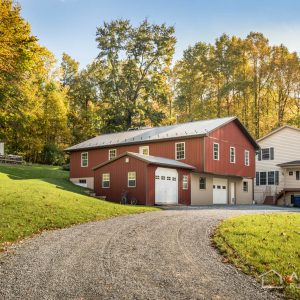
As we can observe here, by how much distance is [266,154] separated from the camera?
43.5m

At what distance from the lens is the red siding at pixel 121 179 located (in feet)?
92.3

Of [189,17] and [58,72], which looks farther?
[58,72]

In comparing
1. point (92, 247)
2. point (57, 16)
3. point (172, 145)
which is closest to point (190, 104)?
point (172, 145)

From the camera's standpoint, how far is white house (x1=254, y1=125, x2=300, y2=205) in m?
40.3

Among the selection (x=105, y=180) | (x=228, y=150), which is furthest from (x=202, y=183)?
(x=105, y=180)

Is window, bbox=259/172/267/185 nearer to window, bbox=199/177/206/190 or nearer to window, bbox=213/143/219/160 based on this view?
window, bbox=213/143/219/160

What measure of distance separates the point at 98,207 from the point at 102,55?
3857cm

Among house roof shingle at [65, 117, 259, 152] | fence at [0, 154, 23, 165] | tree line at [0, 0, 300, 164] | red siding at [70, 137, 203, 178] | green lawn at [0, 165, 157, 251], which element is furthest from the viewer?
tree line at [0, 0, 300, 164]

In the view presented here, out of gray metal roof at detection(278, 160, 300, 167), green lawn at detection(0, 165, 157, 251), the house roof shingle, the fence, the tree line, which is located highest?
the tree line

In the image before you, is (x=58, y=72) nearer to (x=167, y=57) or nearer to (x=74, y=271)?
(x=167, y=57)

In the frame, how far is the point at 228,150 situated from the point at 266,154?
9050 millimetres

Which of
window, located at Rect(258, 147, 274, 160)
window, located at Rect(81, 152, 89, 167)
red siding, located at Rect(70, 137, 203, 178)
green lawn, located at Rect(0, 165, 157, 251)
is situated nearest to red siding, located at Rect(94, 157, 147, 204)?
green lawn, located at Rect(0, 165, 157, 251)

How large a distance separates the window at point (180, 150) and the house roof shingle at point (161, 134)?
78 centimetres

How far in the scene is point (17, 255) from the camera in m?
10.6
